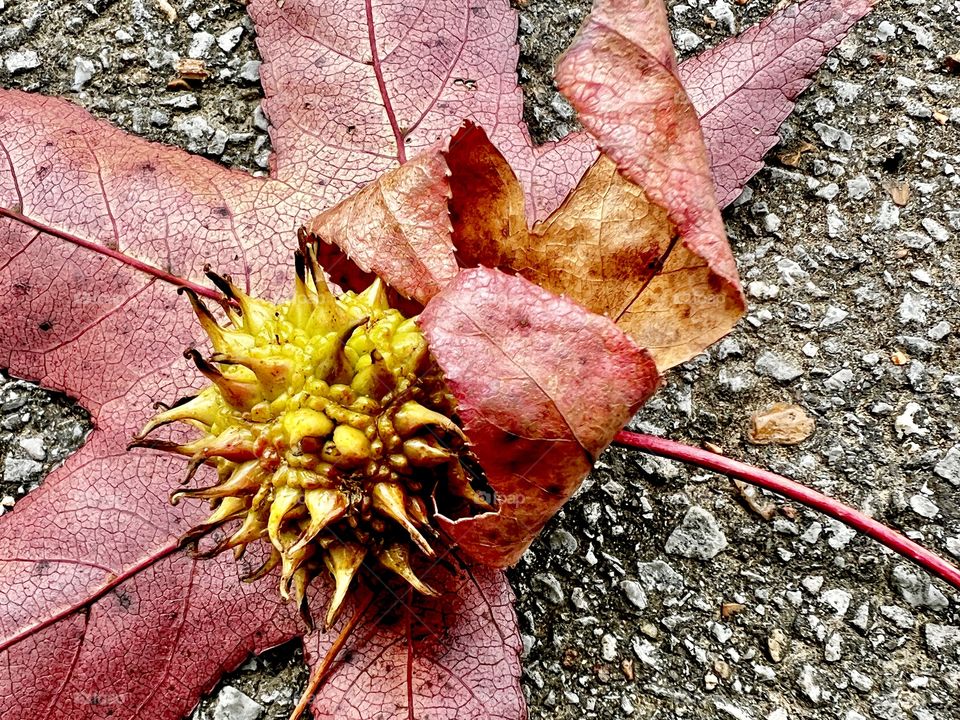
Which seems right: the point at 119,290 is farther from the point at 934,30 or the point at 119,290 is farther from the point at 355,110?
the point at 934,30

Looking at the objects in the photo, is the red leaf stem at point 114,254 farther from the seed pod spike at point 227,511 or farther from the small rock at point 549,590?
the small rock at point 549,590

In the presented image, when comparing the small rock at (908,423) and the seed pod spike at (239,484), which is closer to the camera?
the seed pod spike at (239,484)

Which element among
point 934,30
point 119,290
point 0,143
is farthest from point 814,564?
point 0,143

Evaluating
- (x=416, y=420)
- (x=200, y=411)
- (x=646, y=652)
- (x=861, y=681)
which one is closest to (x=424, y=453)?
(x=416, y=420)

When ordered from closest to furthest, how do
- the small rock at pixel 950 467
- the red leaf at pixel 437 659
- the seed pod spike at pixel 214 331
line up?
the seed pod spike at pixel 214 331 → the red leaf at pixel 437 659 → the small rock at pixel 950 467

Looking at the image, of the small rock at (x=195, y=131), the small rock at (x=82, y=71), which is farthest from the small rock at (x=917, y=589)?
the small rock at (x=82, y=71)

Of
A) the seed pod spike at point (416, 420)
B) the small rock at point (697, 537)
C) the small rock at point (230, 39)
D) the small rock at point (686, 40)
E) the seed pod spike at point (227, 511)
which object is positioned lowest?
the small rock at point (697, 537)
